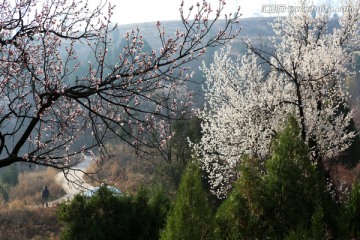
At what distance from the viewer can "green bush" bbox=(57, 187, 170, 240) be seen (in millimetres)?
7707

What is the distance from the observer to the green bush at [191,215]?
148 inches

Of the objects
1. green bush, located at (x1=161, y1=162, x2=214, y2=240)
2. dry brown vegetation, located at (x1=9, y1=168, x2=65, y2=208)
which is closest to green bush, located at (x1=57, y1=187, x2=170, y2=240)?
green bush, located at (x1=161, y1=162, x2=214, y2=240)

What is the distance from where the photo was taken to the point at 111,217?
7914 mm

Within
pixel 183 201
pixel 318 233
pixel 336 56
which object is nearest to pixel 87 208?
pixel 183 201

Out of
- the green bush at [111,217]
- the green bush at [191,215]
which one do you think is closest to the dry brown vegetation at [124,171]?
the green bush at [111,217]

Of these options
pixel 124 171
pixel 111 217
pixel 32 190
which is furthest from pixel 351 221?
pixel 32 190

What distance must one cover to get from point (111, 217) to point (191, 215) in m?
4.54

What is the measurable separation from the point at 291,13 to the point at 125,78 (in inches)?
420

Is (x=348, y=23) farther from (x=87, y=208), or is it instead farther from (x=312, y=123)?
(x=87, y=208)

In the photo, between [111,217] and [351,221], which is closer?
[351,221]

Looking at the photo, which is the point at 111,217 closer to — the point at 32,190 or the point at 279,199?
the point at 279,199

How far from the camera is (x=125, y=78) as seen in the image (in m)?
4.98

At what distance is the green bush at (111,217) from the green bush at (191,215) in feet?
13.5

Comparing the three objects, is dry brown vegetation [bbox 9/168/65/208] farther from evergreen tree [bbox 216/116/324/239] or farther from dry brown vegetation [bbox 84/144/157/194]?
evergreen tree [bbox 216/116/324/239]
